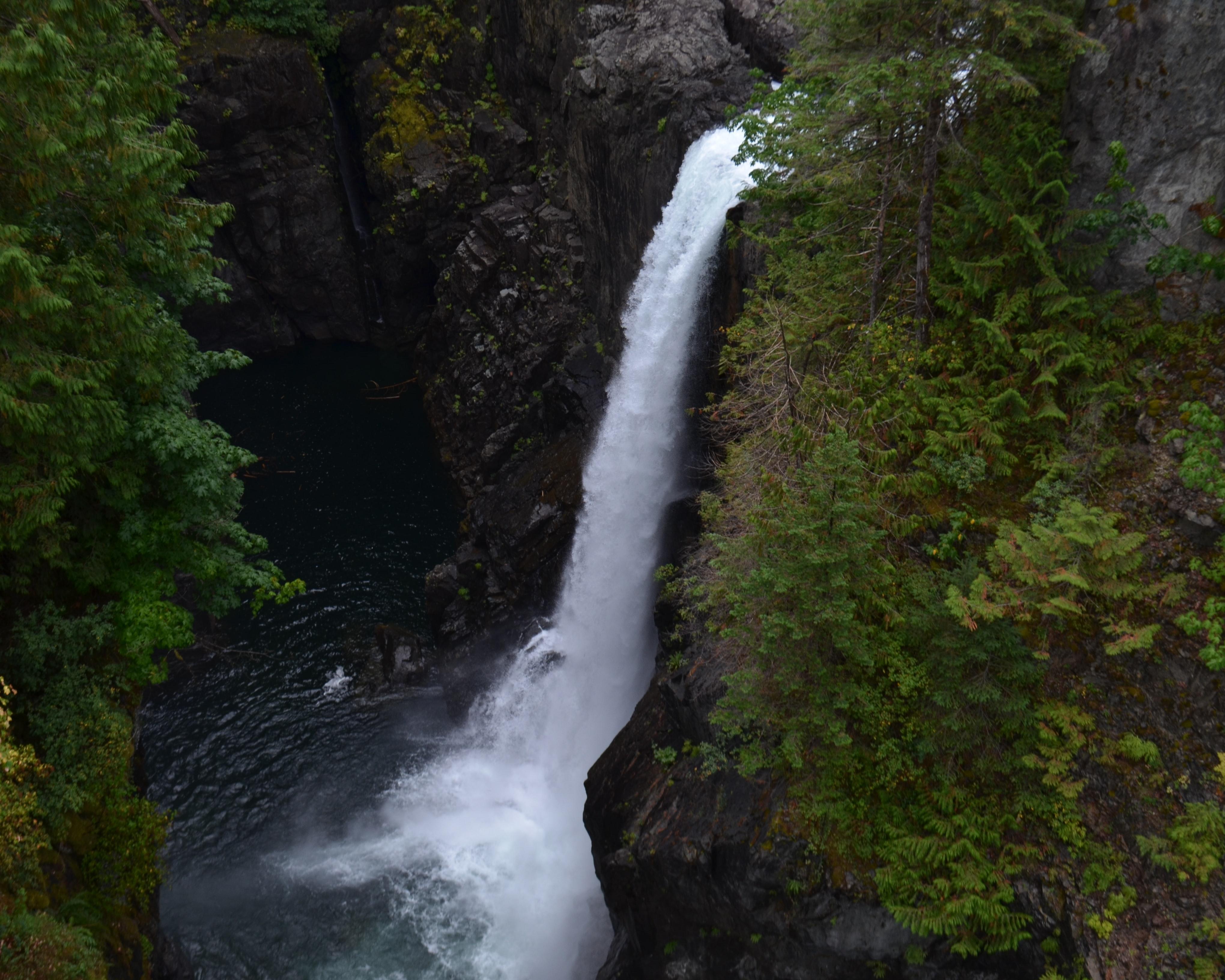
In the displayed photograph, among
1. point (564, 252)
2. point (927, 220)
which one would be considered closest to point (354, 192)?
point (564, 252)

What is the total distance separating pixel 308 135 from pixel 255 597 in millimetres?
25060

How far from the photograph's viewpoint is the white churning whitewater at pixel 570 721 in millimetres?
16219

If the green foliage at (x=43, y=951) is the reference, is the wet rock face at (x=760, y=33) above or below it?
above

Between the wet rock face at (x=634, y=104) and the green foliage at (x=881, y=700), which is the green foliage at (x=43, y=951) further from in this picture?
the wet rock face at (x=634, y=104)

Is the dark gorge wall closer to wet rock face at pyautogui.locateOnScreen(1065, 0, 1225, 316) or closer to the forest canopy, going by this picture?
the forest canopy

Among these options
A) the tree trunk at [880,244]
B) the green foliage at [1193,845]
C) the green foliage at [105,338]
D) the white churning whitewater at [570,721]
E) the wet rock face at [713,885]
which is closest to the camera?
the green foliage at [1193,845]

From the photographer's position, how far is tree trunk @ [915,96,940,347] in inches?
442

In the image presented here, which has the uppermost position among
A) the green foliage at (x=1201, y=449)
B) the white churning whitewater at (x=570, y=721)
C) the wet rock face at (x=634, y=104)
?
the wet rock face at (x=634, y=104)

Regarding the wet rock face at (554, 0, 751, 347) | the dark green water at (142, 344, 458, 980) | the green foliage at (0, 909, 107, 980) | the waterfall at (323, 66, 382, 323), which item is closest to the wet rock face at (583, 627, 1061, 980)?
the dark green water at (142, 344, 458, 980)

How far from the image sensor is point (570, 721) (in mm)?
20250

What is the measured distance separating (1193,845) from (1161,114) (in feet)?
30.6

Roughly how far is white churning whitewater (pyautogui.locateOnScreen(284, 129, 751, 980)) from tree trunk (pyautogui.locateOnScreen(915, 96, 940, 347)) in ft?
24.0

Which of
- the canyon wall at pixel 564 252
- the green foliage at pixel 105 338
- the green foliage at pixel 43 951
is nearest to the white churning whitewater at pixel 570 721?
the canyon wall at pixel 564 252

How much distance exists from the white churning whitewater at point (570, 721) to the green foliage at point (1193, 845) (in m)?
11.4
